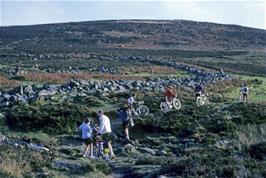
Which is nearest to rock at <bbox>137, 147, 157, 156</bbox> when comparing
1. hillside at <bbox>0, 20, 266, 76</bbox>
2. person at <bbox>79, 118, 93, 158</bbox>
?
person at <bbox>79, 118, 93, 158</bbox>

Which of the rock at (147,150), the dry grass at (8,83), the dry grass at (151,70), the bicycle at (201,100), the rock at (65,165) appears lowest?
the rock at (147,150)

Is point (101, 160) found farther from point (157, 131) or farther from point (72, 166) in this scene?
point (157, 131)

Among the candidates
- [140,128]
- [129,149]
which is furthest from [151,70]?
[129,149]

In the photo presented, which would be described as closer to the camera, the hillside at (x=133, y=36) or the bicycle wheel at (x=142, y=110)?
the bicycle wheel at (x=142, y=110)

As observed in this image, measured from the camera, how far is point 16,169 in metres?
14.5

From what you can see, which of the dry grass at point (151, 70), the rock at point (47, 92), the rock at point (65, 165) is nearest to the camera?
the rock at point (65, 165)

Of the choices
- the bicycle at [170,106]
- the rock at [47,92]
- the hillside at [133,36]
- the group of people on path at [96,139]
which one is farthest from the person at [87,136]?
the hillside at [133,36]

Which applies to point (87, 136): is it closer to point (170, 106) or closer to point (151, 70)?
point (170, 106)

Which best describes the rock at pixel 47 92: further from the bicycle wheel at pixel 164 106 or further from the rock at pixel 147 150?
the rock at pixel 147 150

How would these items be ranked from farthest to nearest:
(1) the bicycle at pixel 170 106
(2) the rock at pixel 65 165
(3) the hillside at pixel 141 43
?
(3) the hillside at pixel 141 43, (1) the bicycle at pixel 170 106, (2) the rock at pixel 65 165

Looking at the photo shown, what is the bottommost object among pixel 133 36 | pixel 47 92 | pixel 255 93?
pixel 255 93

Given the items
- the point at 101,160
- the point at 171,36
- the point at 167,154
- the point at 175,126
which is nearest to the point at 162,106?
the point at 175,126

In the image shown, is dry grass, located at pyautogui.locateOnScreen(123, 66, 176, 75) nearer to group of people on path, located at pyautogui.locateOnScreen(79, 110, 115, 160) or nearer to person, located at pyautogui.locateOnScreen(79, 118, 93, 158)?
group of people on path, located at pyautogui.locateOnScreen(79, 110, 115, 160)

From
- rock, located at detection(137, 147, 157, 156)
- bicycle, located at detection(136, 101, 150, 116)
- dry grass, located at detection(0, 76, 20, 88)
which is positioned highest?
dry grass, located at detection(0, 76, 20, 88)
